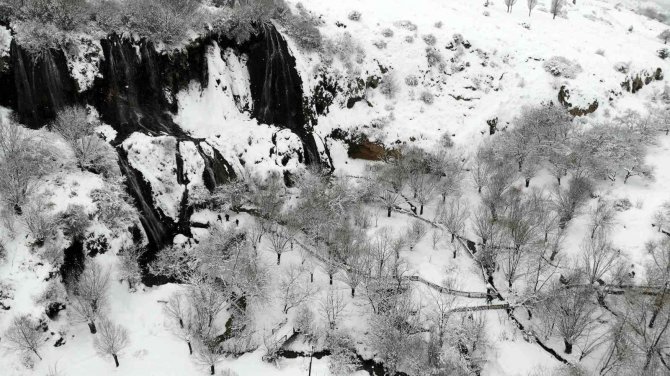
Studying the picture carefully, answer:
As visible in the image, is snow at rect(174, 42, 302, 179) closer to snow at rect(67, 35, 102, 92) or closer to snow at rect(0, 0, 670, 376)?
snow at rect(0, 0, 670, 376)

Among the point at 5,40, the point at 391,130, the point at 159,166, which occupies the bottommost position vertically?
the point at 391,130

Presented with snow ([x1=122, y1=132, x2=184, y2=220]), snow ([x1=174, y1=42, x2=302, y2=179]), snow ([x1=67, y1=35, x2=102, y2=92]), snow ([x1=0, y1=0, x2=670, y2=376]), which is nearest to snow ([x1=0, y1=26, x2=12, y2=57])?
snow ([x1=0, y1=0, x2=670, y2=376])

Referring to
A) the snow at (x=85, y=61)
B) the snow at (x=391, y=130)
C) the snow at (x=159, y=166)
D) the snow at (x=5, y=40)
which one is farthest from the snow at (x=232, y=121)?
the snow at (x=5, y=40)

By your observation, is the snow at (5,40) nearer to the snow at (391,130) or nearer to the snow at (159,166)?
the snow at (391,130)

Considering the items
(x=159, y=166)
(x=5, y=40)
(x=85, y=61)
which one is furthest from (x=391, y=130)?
(x=5, y=40)

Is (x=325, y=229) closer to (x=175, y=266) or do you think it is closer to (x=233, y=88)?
(x=175, y=266)

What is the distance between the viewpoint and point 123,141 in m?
Result: 34.1

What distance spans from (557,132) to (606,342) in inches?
834

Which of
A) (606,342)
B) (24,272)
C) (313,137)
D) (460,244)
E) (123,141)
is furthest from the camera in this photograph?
(313,137)

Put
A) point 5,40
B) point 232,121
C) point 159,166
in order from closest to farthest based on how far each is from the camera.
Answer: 1. point 5,40
2. point 159,166
3. point 232,121

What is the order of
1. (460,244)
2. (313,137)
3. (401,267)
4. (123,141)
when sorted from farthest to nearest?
(313,137) → (460,244) → (401,267) → (123,141)

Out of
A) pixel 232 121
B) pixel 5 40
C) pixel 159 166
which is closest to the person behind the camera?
pixel 5 40

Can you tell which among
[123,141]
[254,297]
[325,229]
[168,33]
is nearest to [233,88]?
[168,33]

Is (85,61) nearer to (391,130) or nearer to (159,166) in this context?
(159,166)
